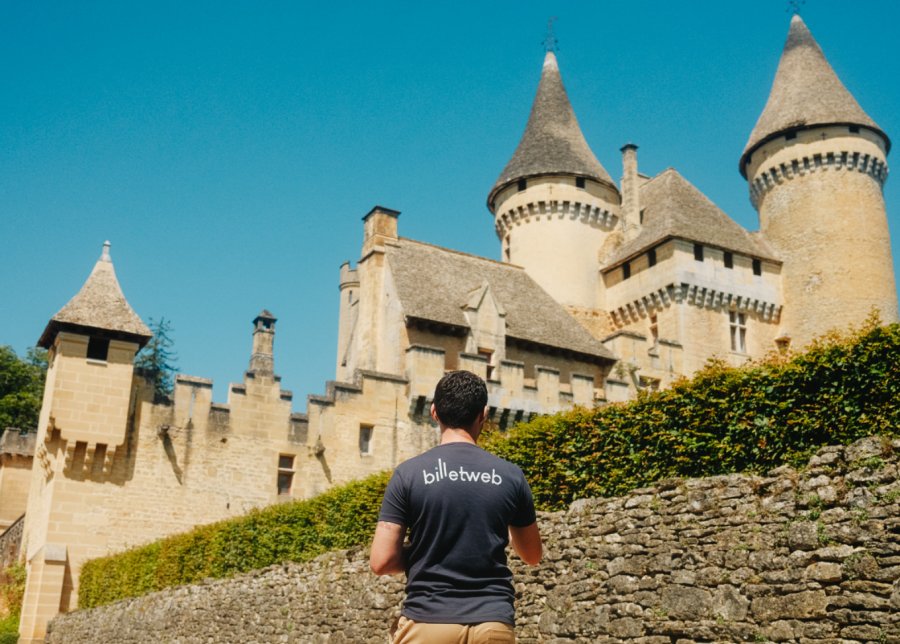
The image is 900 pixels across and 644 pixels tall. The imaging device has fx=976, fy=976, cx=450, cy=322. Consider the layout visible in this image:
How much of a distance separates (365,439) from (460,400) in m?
23.5

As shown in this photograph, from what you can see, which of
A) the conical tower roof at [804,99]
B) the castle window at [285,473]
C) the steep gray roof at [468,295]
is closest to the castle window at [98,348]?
the castle window at [285,473]

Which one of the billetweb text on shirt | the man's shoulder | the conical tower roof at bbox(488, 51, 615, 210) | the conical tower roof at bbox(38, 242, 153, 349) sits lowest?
the billetweb text on shirt

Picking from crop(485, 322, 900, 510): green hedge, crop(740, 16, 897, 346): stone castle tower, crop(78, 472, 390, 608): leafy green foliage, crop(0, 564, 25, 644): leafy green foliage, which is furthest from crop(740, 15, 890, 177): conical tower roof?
crop(0, 564, 25, 644): leafy green foliage

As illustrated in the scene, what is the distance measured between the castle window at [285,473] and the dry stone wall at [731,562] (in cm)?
1255

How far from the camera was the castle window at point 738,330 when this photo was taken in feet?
128

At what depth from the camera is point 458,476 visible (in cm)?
442

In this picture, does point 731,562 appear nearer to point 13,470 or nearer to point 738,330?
point 738,330

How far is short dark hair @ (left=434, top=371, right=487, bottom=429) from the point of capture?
470cm

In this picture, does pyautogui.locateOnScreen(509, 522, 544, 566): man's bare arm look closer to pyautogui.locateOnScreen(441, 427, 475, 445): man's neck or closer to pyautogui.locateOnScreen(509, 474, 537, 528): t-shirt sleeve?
pyautogui.locateOnScreen(509, 474, 537, 528): t-shirt sleeve

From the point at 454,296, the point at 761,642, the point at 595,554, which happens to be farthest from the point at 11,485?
the point at 761,642

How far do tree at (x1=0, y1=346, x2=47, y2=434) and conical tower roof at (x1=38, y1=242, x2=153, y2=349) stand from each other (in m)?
22.7

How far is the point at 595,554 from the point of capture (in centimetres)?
1162

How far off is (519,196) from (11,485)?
23.1m

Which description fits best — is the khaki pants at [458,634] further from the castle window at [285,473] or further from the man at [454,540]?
the castle window at [285,473]
